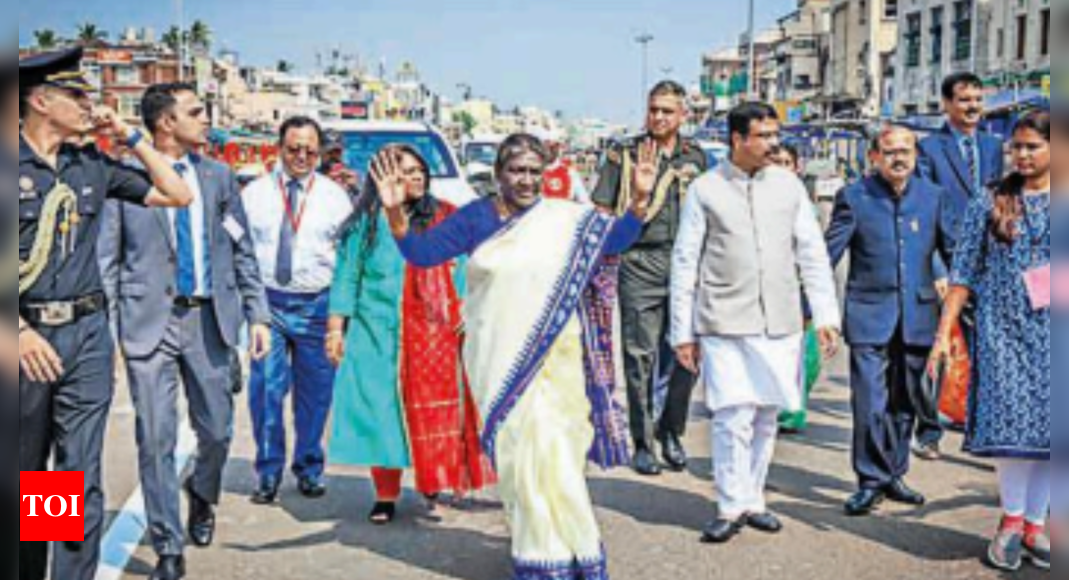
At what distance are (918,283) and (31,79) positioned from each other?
4.13 m

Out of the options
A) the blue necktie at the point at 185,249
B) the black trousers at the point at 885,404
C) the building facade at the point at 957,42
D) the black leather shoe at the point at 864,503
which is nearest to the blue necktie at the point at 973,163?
the black trousers at the point at 885,404

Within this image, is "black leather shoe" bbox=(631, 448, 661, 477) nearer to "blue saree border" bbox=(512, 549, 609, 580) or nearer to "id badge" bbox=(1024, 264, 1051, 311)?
"blue saree border" bbox=(512, 549, 609, 580)

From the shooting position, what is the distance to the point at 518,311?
494 centimetres

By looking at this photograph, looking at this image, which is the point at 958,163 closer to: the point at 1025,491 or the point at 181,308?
the point at 1025,491

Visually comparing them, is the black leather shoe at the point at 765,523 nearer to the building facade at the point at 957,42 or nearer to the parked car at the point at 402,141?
the parked car at the point at 402,141

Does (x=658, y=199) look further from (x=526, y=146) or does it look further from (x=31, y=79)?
(x=31, y=79)

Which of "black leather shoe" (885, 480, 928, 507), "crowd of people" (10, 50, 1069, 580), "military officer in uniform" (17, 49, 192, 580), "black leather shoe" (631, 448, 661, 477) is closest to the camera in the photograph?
"military officer in uniform" (17, 49, 192, 580)

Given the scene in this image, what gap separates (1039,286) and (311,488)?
3.64m

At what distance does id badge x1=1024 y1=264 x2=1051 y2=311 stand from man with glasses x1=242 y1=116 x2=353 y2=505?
3298 millimetres

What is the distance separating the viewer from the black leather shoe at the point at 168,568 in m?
5.09

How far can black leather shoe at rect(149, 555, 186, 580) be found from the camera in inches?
201

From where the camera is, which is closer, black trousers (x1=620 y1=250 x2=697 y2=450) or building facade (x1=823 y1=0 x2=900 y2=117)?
black trousers (x1=620 y1=250 x2=697 y2=450)

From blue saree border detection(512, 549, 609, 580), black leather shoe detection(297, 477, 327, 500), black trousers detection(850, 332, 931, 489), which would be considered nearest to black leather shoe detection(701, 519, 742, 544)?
black trousers detection(850, 332, 931, 489)

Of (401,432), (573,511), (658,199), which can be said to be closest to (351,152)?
(658,199)
